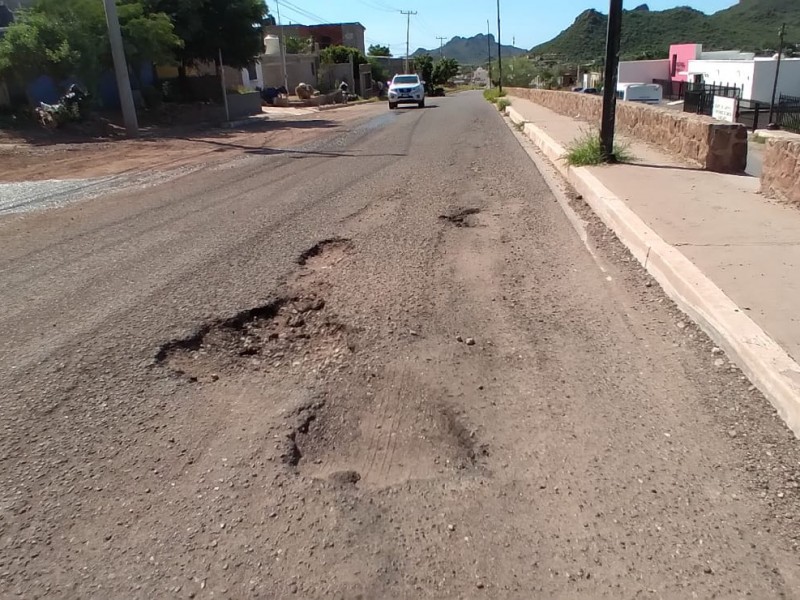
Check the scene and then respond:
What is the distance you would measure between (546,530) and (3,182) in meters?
13.6

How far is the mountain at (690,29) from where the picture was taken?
142250mm

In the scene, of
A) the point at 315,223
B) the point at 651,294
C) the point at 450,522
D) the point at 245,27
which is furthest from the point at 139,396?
the point at 245,27

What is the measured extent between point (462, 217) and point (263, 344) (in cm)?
462

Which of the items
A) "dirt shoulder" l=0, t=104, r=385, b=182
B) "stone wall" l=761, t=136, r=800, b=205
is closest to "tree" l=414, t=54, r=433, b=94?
"dirt shoulder" l=0, t=104, r=385, b=182

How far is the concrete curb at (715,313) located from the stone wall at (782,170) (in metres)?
1.80

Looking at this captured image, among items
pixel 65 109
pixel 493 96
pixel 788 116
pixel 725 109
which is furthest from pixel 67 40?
pixel 493 96

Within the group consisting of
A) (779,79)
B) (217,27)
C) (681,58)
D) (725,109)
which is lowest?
(725,109)

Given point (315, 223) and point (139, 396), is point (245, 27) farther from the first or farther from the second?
point (139, 396)

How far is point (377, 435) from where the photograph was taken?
144 inches

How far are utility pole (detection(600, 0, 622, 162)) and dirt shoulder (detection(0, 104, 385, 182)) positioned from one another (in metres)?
8.76

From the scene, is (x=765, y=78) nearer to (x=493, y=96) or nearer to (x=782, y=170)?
(x=493, y=96)

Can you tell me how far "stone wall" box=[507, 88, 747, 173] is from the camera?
10688mm

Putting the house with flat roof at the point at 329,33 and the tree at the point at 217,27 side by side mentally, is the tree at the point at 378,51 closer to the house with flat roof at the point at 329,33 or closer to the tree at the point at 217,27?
the house with flat roof at the point at 329,33

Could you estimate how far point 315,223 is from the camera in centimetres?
852
